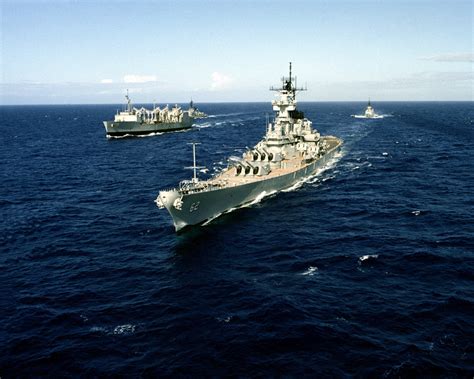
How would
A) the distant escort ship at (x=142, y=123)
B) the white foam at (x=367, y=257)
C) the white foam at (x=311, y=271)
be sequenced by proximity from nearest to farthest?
the white foam at (x=311, y=271)
the white foam at (x=367, y=257)
the distant escort ship at (x=142, y=123)

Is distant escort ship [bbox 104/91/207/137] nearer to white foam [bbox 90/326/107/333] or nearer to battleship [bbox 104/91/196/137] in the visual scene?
battleship [bbox 104/91/196/137]

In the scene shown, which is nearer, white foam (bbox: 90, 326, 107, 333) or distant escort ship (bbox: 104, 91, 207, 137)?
white foam (bbox: 90, 326, 107, 333)

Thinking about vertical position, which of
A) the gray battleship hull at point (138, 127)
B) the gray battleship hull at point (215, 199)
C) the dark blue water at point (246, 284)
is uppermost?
the gray battleship hull at point (138, 127)

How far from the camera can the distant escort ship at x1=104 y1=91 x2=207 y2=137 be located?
130250mm

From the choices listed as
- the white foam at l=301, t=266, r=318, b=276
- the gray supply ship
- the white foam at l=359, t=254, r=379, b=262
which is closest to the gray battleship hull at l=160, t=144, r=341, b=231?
the gray supply ship

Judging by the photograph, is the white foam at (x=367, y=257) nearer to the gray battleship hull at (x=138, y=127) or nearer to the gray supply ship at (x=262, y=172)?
the gray supply ship at (x=262, y=172)

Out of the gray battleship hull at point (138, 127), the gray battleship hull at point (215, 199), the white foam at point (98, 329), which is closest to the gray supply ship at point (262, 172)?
the gray battleship hull at point (215, 199)

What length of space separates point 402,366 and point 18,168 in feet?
255

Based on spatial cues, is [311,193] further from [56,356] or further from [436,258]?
[56,356]

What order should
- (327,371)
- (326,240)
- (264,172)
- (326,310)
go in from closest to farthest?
1. (327,371)
2. (326,310)
3. (326,240)
4. (264,172)

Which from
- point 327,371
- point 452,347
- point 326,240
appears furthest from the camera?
point 326,240

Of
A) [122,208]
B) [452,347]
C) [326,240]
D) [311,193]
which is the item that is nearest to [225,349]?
[452,347]

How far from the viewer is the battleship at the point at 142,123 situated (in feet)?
427

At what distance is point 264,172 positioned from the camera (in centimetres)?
5481
